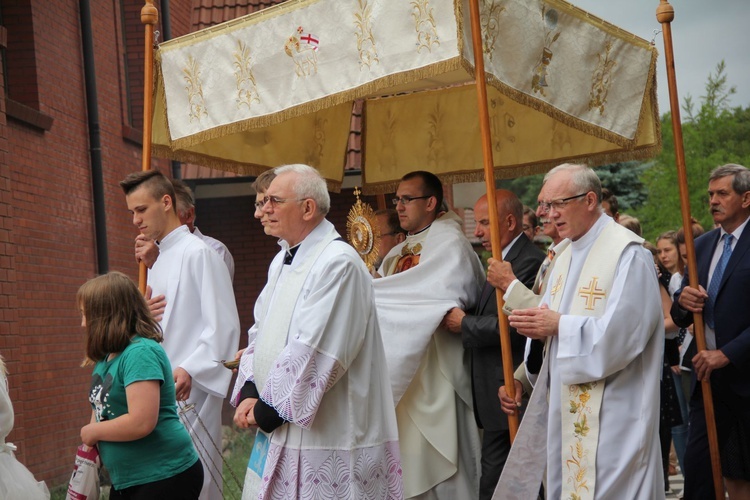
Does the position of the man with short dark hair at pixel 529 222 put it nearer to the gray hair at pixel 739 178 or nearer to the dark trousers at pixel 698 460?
the gray hair at pixel 739 178

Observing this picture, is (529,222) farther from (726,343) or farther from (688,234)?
(726,343)

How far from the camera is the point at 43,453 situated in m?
10.1

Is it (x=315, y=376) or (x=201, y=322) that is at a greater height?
(x=201, y=322)

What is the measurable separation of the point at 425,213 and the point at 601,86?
4.54 feet

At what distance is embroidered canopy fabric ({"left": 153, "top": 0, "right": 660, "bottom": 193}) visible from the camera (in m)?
5.59

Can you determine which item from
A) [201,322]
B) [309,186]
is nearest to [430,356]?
[201,322]

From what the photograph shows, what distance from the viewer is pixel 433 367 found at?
22.5ft

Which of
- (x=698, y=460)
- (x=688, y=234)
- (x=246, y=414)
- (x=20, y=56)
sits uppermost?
(x=20, y=56)

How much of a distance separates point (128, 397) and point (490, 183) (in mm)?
2265

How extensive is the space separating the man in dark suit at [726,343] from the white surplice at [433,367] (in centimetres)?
135

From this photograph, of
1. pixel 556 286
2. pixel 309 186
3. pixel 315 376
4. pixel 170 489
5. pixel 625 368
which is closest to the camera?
pixel 170 489

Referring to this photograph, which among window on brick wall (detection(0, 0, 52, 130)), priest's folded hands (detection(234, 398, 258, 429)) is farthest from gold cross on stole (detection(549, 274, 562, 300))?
window on brick wall (detection(0, 0, 52, 130))

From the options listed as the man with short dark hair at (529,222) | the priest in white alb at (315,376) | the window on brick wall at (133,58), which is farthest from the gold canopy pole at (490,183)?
the window on brick wall at (133,58)

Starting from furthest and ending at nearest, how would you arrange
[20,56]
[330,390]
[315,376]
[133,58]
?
1. [133,58]
2. [20,56]
3. [330,390]
4. [315,376]
